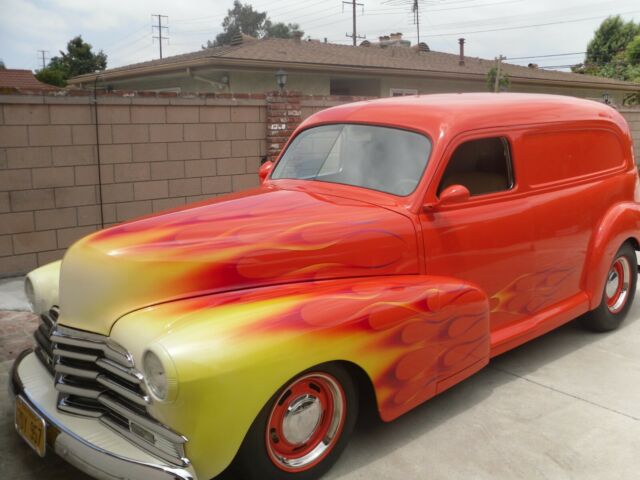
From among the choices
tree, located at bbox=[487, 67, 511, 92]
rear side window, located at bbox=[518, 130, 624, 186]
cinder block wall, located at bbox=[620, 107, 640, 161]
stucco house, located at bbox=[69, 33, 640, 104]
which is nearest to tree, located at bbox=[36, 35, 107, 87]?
stucco house, located at bbox=[69, 33, 640, 104]

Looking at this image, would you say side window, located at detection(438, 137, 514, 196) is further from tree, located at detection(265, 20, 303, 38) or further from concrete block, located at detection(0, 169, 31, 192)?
tree, located at detection(265, 20, 303, 38)

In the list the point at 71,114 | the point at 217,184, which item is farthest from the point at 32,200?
the point at 217,184

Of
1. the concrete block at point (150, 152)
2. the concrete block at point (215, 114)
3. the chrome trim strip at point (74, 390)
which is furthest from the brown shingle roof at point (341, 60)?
the chrome trim strip at point (74, 390)

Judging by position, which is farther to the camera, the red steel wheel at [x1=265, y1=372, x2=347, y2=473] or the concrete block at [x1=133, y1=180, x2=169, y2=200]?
the concrete block at [x1=133, y1=180, x2=169, y2=200]

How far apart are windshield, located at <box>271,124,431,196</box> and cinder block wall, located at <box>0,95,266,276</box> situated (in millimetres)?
3270

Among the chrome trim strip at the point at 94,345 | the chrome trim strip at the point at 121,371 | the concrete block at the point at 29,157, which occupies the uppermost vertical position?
the concrete block at the point at 29,157

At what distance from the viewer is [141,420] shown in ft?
8.71

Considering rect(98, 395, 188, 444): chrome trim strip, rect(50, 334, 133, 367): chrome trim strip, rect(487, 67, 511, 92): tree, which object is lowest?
rect(98, 395, 188, 444): chrome trim strip

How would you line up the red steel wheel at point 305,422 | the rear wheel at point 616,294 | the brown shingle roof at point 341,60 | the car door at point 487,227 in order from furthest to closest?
the brown shingle roof at point 341,60
the rear wheel at point 616,294
the car door at point 487,227
the red steel wheel at point 305,422

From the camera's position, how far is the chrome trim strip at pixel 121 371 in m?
2.61

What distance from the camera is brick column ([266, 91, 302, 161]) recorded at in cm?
823

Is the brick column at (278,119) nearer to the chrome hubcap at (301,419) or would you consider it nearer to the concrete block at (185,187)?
the concrete block at (185,187)

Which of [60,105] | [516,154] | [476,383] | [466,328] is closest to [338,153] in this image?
[516,154]

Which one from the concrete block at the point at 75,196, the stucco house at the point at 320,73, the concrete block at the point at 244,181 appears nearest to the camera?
the concrete block at the point at 75,196
